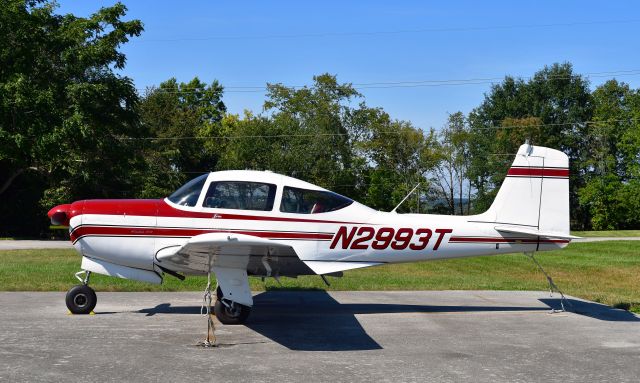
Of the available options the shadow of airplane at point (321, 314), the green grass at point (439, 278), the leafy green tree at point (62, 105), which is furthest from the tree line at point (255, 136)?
the shadow of airplane at point (321, 314)

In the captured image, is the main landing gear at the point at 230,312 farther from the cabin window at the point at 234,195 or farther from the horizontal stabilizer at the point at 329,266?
the cabin window at the point at 234,195

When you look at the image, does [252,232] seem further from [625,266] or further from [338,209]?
[625,266]

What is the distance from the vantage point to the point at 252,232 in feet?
33.5

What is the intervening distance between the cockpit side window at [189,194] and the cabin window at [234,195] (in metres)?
0.16

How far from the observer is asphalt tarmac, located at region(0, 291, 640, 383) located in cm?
726

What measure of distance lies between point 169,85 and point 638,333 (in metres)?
69.4

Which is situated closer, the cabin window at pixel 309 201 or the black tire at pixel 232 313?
the black tire at pixel 232 313

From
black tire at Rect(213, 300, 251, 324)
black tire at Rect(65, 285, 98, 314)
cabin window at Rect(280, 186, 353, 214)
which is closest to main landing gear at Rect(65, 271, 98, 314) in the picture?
black tire at Rect(65, 285, 98, 314)

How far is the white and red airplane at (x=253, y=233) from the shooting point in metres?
10.1

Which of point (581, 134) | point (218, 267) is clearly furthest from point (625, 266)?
point (581, 134)

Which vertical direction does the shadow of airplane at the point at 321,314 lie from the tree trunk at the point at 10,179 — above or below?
below

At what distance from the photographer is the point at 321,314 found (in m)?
11.2

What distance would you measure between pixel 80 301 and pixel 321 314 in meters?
3.62

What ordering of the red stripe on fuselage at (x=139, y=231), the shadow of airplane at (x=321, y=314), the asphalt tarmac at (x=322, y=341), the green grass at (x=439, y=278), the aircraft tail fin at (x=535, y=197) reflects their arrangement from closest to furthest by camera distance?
the asphalt tarmac at (x=322, y=341) < the shadow of airplane at (x=321, y=314) < the red stripe on fuselage at (x=139, y=231) < the aircraft tail fin at (x=535, y=197) < the green grass at (x=439, y=278)
